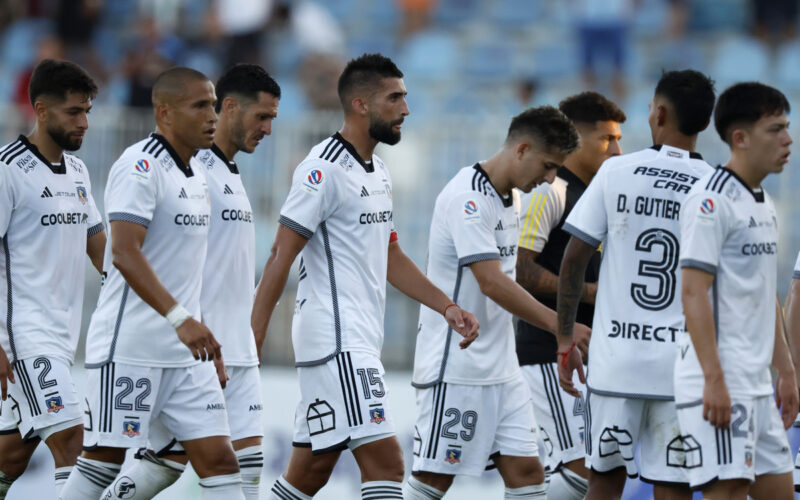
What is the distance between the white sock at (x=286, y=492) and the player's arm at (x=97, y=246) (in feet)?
5.88

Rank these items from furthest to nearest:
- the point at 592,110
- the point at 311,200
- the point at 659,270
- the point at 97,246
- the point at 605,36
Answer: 1. the point at 605,36
2. the point at 592,110
3. the point at 97,246
4. the point at 311,200
5. the point at 659,270

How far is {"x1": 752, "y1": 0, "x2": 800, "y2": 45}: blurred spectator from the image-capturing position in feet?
50.5

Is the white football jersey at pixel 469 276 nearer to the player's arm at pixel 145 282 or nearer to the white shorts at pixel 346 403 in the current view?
the white shorts at pixel 346 403

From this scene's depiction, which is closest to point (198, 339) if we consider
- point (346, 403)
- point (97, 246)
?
point (346, 403)

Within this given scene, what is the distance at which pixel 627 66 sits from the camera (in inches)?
610

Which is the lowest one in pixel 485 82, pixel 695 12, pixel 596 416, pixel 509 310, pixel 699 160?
pixel 596 416

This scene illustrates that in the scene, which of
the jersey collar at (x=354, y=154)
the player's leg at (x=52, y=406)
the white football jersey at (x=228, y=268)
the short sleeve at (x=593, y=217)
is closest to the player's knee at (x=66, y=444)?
the player's leg at (x=52, y=406)

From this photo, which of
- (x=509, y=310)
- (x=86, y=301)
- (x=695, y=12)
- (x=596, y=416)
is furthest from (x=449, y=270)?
(x=695, y=12)

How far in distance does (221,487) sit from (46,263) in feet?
5.61

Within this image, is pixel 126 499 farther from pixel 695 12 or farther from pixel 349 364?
A: pixel 695 12

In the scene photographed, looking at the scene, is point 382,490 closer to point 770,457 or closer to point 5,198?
point 770,457

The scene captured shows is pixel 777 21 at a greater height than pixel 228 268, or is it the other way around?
pixel 777 21

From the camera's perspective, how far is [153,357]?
245 inches

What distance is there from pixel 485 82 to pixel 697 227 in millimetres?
10262
